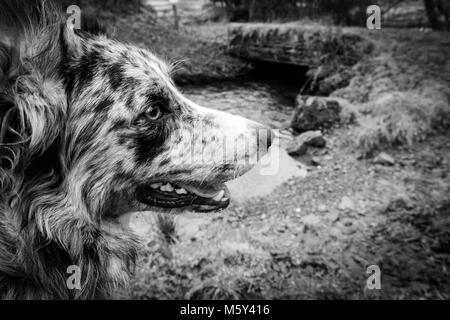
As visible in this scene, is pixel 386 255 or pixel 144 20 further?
pixel 144 20

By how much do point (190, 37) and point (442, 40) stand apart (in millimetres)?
10630

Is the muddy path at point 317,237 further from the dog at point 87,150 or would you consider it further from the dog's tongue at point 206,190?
the dog at point 87,150

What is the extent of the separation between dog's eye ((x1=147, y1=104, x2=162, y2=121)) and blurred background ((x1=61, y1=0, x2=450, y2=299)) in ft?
2.86

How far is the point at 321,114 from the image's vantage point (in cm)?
675

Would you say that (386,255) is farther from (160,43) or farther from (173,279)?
(160,43)

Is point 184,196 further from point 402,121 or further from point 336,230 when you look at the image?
point 402,121

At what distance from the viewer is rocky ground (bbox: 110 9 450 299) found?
3.05 m

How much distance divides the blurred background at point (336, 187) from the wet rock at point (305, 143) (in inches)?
1.0

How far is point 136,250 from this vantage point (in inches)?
93.6

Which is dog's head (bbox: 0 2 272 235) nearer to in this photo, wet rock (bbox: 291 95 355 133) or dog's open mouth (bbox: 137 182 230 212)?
dog's open mouth (bbox: 137 182 230 212)

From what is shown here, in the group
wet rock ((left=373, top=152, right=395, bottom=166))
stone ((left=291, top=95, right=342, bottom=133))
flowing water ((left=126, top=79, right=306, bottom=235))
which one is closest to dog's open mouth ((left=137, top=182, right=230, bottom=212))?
flowing water ((left=126, top=79, right=306, bottom=235))

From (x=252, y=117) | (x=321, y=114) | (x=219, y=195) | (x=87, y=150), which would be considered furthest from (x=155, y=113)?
(x=252, y=117)

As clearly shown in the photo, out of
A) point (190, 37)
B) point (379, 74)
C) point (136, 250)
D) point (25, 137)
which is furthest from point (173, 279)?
point (190, 37)
